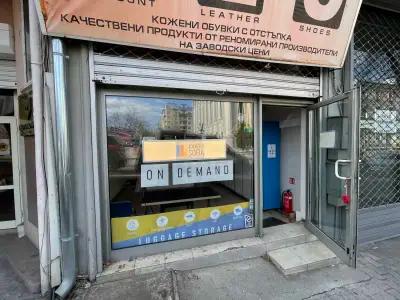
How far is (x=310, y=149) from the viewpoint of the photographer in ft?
12.6

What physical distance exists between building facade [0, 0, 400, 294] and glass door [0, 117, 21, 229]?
18mm

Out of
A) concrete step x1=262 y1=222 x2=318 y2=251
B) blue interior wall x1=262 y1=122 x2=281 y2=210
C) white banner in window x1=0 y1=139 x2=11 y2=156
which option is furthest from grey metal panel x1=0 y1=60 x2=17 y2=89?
concrete step x1=262 y1=222 x2=318 y2=251

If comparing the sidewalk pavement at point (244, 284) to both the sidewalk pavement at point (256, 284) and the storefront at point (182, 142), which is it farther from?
the storefront at point (182, 142)

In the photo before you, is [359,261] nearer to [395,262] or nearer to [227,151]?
[395,262]

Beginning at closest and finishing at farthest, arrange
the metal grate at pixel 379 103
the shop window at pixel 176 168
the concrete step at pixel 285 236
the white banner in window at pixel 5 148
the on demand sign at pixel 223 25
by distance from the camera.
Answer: the on demand sign at pixel 223 25 → the shop window at pixel 176 168 → the concrete step at pixel 285 236 → the metal grate at pixel 379 103 → the white banner in window at pixel 5 148

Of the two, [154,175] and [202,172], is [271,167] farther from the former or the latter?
Result: [154,175]

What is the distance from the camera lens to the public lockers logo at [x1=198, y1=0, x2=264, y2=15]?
8.85 ft

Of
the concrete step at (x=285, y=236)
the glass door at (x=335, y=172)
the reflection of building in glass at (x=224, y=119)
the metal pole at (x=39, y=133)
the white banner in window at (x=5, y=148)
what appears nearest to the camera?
the metal pole at (x=39, y=133)

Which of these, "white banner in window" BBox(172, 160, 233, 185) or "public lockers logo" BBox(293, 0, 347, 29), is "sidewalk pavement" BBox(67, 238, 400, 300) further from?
"public lockers logo" BBox(293, 0, 347, 29)

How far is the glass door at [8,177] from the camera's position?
3.94 metres

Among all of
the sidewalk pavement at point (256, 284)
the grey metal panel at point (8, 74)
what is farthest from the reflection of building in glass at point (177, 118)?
the grey metal panel at point (8, 74)

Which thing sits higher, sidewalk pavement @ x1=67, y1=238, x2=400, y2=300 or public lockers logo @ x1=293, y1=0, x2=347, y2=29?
public lockers logo @ x1=293, y1=0, x2=347, y2=29

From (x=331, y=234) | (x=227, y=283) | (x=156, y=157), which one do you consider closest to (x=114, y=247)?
(x=156, y=157)

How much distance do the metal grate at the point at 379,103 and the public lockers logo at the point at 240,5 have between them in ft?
6.55
